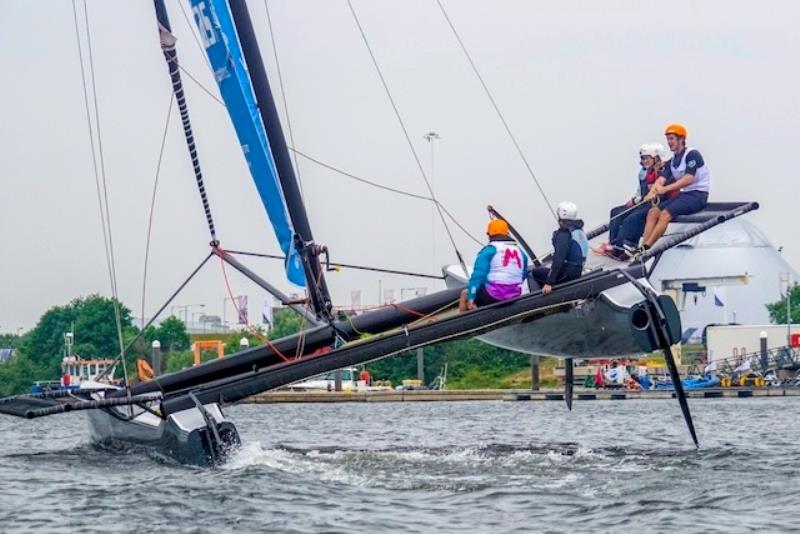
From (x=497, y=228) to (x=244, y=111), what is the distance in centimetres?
327

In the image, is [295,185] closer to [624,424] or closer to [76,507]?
[76,507]

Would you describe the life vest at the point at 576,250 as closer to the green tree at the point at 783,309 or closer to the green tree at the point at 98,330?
the green tree at the point at 98,330

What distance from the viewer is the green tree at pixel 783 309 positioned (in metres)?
99.9

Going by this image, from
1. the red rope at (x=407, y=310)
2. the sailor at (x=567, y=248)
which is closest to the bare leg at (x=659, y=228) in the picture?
the sailor at (x=567, y=248)

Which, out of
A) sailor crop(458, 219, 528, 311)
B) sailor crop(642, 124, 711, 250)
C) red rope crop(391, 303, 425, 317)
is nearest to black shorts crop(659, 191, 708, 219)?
sailor crop(642, 124, 711, 250)

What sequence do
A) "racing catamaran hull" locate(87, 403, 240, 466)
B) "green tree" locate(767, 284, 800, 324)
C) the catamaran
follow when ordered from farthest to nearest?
"green tree" locate(767, 284, 800, 324) → the catamaran → "racing catamaran hull" locate(87, 403, 240, 466)

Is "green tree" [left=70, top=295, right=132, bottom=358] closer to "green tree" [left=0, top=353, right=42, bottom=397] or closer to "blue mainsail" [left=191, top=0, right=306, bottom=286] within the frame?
"green tree" [left=0, top=353, right=42, bottom=397]

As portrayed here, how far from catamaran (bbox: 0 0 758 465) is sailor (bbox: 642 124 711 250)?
0.72 feet

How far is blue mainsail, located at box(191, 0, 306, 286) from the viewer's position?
64.5 feet

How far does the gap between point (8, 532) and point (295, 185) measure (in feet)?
23.0

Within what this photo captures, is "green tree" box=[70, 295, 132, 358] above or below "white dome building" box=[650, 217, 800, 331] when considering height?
below

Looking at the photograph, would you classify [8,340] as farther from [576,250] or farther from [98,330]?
[576,250]

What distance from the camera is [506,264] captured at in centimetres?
1903

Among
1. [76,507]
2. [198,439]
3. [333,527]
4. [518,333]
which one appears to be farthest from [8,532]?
[518,333]
